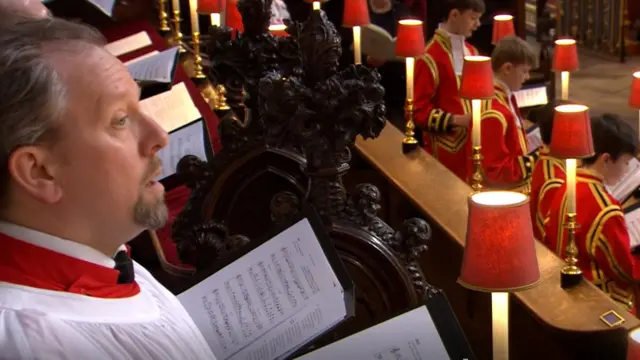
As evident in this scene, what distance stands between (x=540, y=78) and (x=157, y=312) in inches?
208

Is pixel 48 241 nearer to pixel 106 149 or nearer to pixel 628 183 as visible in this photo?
pixel 106 149

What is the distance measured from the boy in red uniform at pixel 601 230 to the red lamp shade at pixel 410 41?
0.92 metres

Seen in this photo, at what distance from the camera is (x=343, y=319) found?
1.38 metres

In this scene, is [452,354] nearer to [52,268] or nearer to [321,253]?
[321,253]

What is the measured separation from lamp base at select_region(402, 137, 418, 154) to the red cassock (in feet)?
2.16

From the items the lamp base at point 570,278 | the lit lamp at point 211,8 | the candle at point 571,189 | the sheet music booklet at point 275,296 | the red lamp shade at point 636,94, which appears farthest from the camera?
the lit lamp at point 211,8

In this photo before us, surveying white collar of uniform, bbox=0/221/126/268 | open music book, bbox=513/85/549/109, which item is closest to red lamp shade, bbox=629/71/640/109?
open music book, bbox=513/85/549/109

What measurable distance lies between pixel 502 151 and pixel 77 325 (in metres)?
3.18

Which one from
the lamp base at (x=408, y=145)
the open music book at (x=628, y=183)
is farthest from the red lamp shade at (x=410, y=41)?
the open music book at (x=628, y=183)

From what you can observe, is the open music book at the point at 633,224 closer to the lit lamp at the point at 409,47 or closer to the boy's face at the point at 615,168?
the boy's face at the point at 615,168

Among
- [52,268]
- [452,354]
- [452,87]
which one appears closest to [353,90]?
[452,354]

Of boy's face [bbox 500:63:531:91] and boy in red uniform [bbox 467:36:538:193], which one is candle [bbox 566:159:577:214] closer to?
boy in red uniform [bbox 467:36:538:193]

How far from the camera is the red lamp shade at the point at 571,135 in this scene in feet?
8.38

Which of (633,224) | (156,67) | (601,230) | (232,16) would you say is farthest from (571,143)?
(232,16)
